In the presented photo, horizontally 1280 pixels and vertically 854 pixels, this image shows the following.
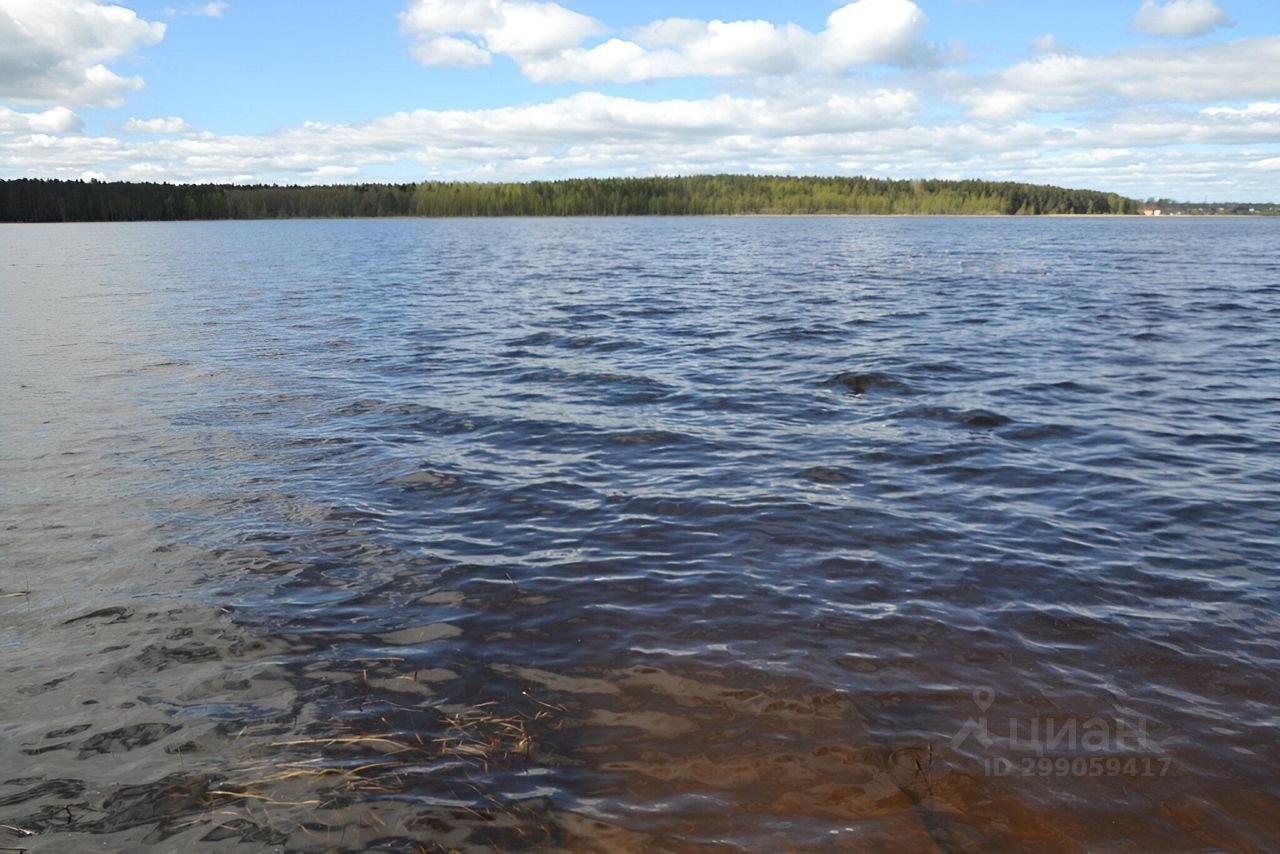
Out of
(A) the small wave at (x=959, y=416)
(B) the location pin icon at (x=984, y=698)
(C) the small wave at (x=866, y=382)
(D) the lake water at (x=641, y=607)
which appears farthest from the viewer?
(C) the small wave at (x=866, y=382)

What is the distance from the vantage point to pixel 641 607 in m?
8.53

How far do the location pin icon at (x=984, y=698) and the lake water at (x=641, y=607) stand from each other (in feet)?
0.13

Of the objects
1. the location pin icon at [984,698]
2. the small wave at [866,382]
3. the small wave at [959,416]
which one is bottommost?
the location pin icon at [984,698]

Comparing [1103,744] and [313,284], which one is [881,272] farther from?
[1103,744]

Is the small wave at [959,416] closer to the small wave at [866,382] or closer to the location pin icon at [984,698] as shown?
the small wave at [866,382]

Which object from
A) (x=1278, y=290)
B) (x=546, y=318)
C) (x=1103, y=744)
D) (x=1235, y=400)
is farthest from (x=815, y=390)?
(x=1278, y=290)

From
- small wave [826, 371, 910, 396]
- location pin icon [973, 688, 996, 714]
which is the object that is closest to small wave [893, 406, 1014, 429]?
small wave [826, 371, 910, 396]

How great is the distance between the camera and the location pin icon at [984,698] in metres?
6.73

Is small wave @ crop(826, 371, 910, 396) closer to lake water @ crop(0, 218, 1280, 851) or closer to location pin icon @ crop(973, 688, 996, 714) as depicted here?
lake water @ crop(0, 218, 1280, 851)

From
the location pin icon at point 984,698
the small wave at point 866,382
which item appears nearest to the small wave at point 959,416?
the small wave at point 866,382

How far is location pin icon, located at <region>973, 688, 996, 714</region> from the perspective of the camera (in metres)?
6.73

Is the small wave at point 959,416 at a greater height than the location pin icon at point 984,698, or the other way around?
the small wave at point 959,416

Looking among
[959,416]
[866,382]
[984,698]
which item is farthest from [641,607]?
[866,382]

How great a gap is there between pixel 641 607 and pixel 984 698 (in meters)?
3.35
